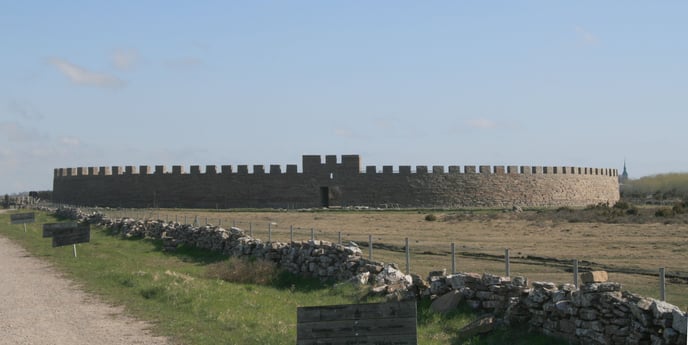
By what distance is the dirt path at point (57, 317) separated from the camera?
10.8 meters

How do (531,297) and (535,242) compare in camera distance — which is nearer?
(531,297)

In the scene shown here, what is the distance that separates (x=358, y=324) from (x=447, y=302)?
5134 millimetres

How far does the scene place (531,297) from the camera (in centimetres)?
1070

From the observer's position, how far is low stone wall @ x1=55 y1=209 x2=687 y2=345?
8656 millimetres

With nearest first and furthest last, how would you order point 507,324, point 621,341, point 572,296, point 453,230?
point 621,341 → point 572,296 → point 507,324 → point 453,230

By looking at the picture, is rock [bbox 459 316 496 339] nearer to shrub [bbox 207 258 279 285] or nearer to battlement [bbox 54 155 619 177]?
shrub [bbox 207 258 279 285]

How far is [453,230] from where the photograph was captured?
28.9m

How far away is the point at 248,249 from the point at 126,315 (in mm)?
8581

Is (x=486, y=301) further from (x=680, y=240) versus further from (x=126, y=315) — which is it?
(x=680, y=240)

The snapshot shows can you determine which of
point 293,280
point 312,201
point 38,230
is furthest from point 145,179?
point 293,280

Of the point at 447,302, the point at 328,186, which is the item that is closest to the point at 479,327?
the point at 447,302

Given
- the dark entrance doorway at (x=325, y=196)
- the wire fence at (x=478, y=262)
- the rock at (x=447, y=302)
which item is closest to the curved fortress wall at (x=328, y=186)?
the dark entrance doorway at (x=325, y=196)

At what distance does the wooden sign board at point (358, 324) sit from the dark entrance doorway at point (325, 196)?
4427cm

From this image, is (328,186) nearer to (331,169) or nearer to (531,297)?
(331,169)
